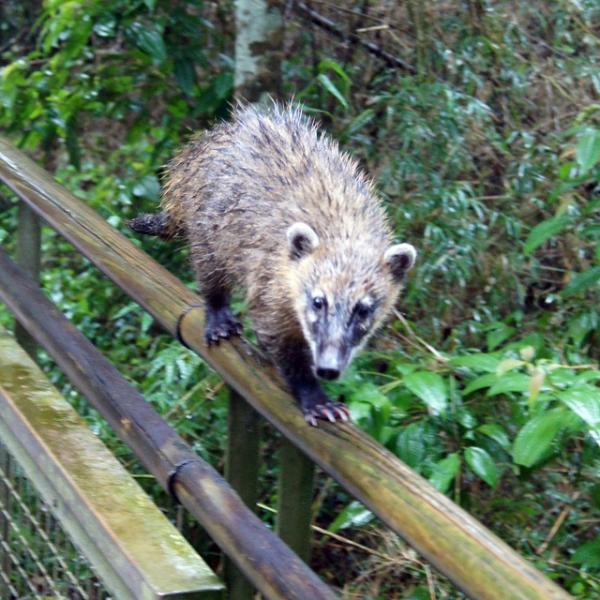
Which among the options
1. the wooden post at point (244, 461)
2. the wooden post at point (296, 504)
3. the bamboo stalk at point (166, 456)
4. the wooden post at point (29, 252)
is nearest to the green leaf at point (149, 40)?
the wooden post at point (29, 252)

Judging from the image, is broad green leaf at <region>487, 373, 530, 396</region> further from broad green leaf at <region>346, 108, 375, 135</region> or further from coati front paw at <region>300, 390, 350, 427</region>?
broad green leaf at <region>346, 108, 375, 135</region>

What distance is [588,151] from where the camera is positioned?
284 cm

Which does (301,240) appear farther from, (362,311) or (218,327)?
(218,327)

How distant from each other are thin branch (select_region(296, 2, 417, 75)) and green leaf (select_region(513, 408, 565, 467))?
234cm

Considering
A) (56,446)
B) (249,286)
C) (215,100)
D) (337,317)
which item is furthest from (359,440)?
(215,100)

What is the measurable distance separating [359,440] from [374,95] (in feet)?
9.66

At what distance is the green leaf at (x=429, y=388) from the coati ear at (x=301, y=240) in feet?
1.39

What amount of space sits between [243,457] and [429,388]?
0.82 m

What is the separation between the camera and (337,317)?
2.46 metres

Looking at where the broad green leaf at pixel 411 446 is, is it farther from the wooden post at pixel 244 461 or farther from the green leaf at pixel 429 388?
the wooden post at pixel 244 461

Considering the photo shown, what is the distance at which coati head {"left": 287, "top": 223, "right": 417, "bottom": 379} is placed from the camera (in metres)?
A: 2.45

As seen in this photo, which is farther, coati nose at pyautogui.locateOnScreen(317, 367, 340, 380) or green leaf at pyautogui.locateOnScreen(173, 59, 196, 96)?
green leaf at pyautogui.locateOnScreen(173, 59, 196, 96)

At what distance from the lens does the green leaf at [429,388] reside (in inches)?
99.1

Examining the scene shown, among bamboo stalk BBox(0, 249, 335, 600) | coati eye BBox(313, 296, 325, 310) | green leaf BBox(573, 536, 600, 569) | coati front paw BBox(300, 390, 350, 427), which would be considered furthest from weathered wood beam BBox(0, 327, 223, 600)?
green leaf BBox(573, 536, 600, 569)
